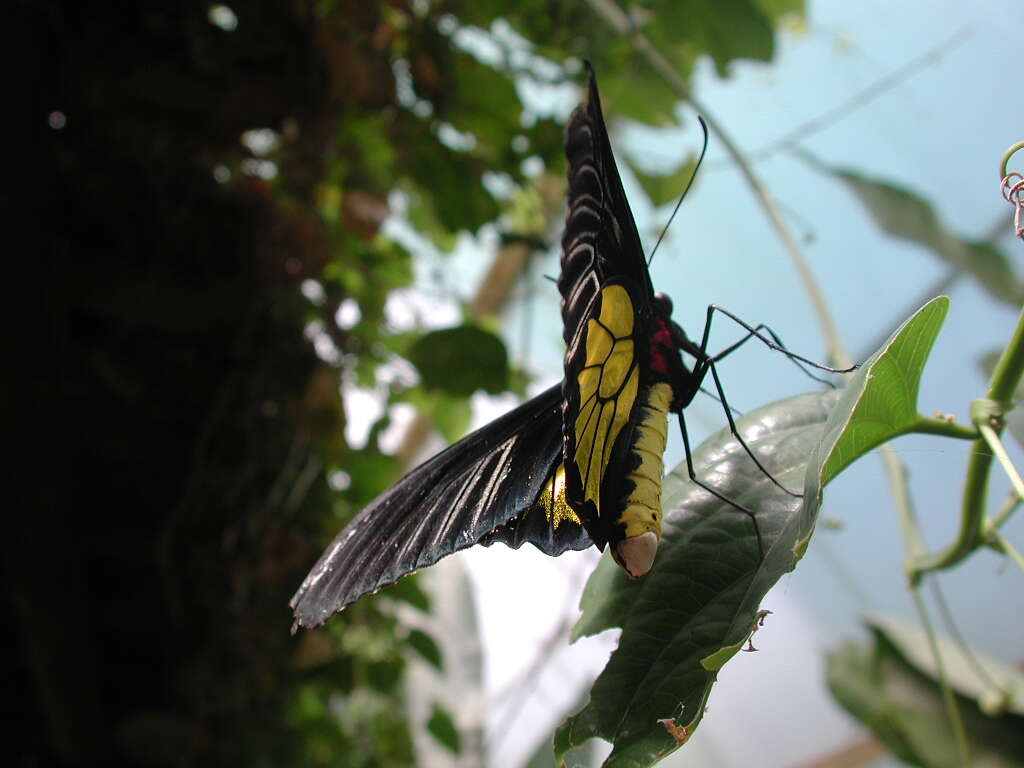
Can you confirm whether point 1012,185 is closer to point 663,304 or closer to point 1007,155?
point 1007,155

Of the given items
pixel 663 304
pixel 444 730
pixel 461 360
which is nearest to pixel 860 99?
pixel 461 360

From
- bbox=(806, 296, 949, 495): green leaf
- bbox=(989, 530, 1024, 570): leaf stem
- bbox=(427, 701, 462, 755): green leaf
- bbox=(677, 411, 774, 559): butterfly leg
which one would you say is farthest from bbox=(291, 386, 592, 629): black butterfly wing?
bbox=(427, 701, 462, 755): green leaf

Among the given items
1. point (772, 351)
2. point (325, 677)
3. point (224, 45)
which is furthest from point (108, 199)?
point (772, 351)

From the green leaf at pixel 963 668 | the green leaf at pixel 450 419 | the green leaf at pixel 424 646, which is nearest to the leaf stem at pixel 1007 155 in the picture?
the green leaf at pixel 963 668

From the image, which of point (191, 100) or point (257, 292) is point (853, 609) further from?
point (191, 100)

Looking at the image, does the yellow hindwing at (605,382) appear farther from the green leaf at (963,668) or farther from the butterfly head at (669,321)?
the green leaf at (963,668)

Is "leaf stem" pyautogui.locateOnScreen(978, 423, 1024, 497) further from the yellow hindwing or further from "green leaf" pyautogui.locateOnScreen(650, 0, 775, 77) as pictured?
"green leaf" pyautogui.locateOnScreen(650, 0, 775, 77)

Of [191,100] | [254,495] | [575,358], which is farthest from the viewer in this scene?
[254,495]
